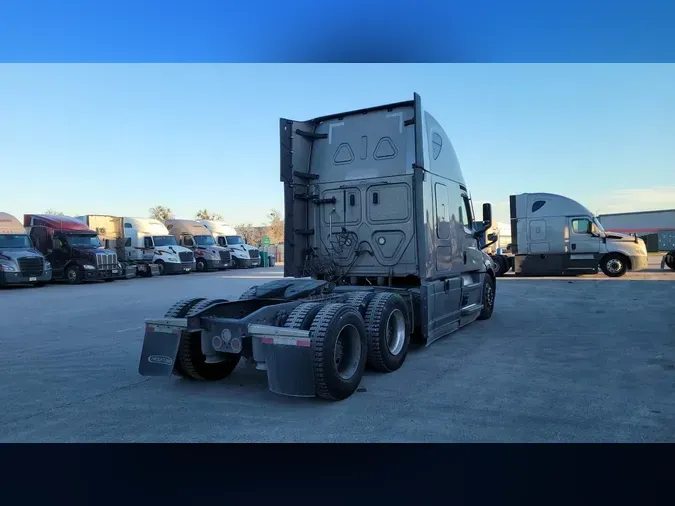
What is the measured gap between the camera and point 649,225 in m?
44.1

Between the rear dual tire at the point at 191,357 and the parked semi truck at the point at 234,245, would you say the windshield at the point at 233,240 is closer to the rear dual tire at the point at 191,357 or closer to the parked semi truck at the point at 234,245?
the parked semi truck at the point at 234,245

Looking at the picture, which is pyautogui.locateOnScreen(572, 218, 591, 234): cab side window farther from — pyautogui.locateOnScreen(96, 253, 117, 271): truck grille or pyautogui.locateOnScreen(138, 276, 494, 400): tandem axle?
pyautogui.locateOnScreen(96, 253, 117, 271): truck grille

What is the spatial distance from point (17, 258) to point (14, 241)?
1369 mm

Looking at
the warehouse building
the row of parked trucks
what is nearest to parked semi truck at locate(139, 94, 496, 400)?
the row of parked trucks

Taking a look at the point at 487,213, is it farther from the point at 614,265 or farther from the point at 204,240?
the point at 204,240

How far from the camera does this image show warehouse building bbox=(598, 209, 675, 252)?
42.9 m

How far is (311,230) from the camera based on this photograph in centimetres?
836

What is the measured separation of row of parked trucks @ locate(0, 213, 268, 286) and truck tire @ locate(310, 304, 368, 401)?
62.8 ft

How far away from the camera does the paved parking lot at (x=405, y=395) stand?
4.26m

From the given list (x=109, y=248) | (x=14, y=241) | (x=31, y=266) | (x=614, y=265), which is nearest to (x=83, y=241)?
(x=14, y=241)

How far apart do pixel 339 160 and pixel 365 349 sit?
359 centimetres

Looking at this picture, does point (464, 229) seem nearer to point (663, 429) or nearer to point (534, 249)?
point (663, 429)

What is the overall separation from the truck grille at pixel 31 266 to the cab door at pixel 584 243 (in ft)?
71.8

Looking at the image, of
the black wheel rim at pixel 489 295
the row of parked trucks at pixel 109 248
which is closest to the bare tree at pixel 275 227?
the row of parked trucks at pixel 109 248
